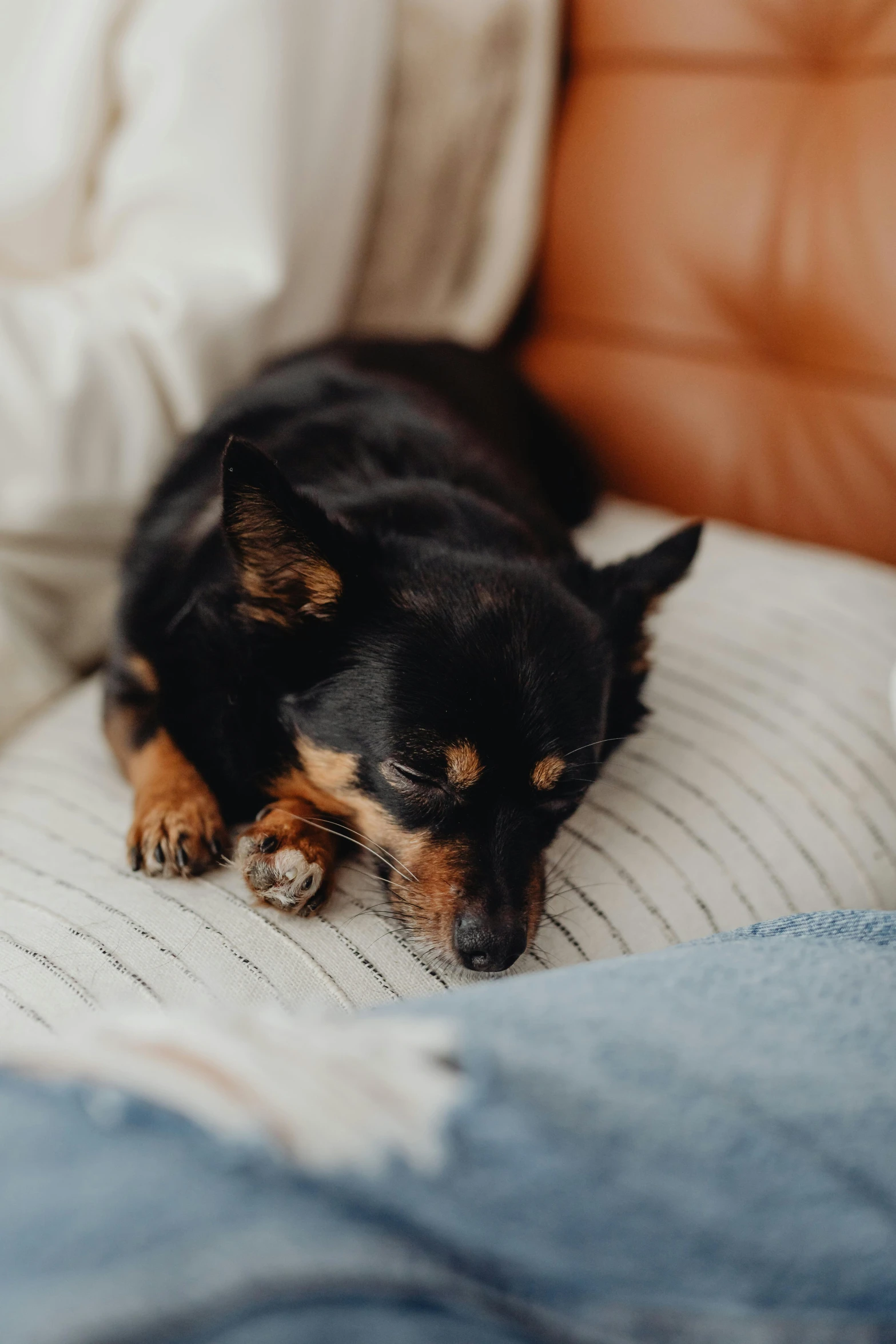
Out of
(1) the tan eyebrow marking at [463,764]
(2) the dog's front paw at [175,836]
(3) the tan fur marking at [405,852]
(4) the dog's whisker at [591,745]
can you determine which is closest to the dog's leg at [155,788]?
(2) the dog's front paw at [175,836]

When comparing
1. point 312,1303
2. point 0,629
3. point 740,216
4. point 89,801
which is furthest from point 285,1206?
point 740,216

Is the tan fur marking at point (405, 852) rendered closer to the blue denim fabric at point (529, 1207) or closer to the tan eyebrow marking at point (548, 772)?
the tan eyebrow marking at point (548, 772)

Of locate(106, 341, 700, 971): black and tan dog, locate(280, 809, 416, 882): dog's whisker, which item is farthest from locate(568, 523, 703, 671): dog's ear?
locate(280, 809, 416, 882): dog's whisker

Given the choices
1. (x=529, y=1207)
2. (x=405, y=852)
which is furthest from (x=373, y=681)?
(x=529, y=1207)

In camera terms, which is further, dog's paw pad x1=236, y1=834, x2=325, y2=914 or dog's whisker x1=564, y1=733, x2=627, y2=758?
dog's whisker x1=564, y1=733, x2=627, y2=758

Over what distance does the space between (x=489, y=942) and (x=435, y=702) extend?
0.24m

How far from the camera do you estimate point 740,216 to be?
5.45 ft

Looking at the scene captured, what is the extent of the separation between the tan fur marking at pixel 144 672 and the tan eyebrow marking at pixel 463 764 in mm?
408

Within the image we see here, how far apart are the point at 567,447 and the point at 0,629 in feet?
3.13

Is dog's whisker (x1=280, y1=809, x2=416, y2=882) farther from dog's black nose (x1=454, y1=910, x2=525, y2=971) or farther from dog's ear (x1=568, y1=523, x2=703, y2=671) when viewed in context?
dog's ear (x1=568, y1=523, x2=703, y2=671)

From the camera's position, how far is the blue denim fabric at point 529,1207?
0.42 meters

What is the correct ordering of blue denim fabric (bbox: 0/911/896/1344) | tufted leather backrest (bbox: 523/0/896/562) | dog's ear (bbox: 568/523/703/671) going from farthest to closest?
tufted leather backrest (bbox: 523/0/896/562)
dog's ear (bbox: 568/523/703/671)
blue denim fabric (bbox: 0/911/896/1344)

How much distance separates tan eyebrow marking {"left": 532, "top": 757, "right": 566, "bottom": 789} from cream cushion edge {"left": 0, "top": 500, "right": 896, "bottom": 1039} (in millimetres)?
82

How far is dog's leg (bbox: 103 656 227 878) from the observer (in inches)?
41.4
